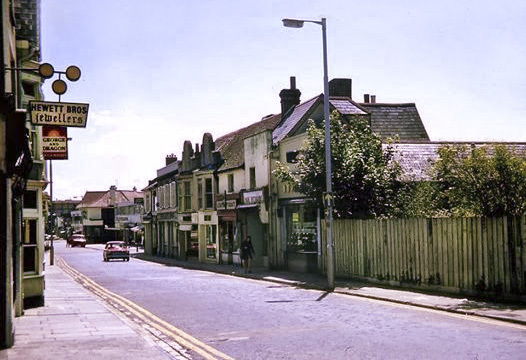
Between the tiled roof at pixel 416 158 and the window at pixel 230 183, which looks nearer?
the tiled roof at pixel 416 158

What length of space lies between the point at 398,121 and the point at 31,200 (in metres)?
27.6

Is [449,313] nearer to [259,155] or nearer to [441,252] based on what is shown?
Result: [441,252]

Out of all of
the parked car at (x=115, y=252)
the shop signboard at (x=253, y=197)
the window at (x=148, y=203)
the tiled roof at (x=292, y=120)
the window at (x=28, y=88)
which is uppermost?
the tiled roof at (x=292, y=120)

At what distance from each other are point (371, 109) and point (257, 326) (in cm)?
2885

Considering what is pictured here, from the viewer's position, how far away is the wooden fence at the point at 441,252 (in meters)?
14.9

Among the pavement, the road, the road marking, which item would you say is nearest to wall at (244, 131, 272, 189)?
the pavement

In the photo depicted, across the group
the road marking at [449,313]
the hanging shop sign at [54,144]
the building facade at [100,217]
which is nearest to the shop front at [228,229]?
the road marking at [449,313]

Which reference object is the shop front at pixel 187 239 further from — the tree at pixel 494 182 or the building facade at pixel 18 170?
the tree at pixel 494 182

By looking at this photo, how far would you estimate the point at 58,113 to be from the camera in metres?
12.0

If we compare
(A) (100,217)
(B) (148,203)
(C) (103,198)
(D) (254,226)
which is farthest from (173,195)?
(C) (103,198)

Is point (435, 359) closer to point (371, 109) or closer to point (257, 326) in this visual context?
point (257, 326)

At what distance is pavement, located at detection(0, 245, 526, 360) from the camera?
10.2m

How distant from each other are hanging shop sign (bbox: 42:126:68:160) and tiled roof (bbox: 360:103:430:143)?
2497cm

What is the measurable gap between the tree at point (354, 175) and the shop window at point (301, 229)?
9.65 ft
